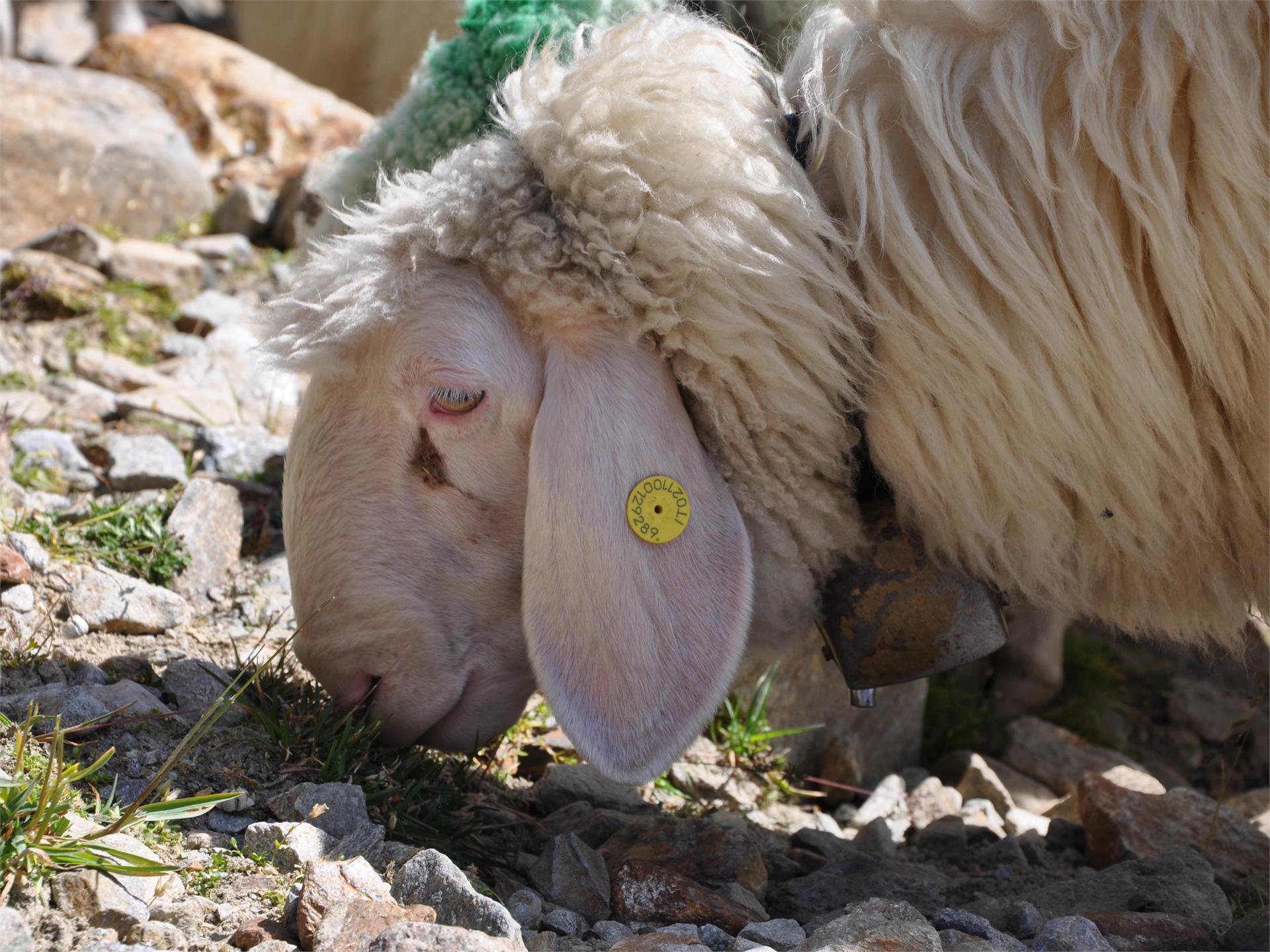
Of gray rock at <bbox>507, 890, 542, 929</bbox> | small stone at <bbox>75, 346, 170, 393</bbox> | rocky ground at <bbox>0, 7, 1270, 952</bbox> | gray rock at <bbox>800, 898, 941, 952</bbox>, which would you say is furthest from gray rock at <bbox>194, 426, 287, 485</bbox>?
gray rock at <bbox>800, 898, 941, 952</bbox>

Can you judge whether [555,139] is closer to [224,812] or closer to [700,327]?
[700,327]

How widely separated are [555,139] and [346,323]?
483 millimetres

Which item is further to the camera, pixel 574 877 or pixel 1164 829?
pixel 1164 829

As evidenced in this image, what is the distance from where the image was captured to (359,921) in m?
1.60

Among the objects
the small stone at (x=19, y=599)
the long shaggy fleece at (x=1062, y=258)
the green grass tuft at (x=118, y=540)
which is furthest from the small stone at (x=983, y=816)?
the small stone at (x=19, y=599)

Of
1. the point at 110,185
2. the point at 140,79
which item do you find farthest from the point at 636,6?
the point at 140,79

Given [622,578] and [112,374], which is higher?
[622,578]

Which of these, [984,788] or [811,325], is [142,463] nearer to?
[811,325]

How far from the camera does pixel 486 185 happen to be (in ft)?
6.98

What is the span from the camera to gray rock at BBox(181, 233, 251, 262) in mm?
4750

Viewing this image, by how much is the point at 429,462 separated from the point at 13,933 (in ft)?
3.43

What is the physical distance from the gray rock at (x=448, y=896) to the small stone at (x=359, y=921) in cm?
6

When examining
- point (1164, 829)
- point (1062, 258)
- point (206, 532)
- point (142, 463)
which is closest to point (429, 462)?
point (206, 532)

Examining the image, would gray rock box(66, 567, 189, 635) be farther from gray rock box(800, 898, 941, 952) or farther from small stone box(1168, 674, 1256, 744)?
small stone box(1168, 674, 1256, 744)
